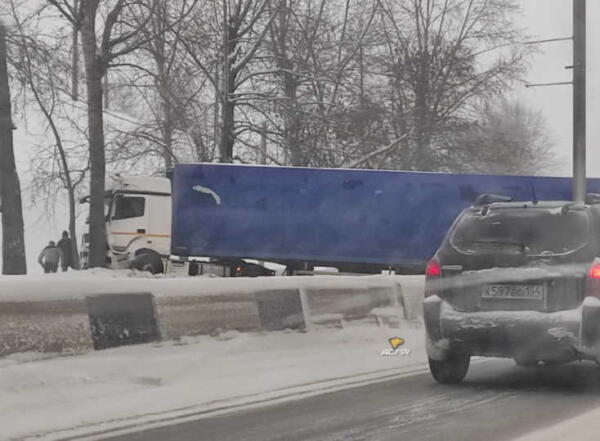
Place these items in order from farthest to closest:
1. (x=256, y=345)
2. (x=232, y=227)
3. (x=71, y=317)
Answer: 1. (x=232, y=227)
2. (x=256, y=345)
3. (x=71, y=317)

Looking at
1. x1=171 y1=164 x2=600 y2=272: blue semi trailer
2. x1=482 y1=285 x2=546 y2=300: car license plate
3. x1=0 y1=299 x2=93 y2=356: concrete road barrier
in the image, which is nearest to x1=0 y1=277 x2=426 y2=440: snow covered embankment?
x1=0 y1=299 x2=93 y2=356: concrete road barrier

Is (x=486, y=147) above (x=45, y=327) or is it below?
above

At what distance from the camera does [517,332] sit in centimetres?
717

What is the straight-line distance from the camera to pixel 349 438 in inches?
228

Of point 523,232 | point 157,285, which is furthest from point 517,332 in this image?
point 157,285

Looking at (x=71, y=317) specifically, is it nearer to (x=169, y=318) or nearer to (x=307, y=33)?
(x=169, y=318)

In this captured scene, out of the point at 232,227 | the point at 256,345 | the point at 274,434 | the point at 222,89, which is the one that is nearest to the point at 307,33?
the point at 222,89

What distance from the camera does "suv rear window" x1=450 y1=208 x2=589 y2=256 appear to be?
7.32m

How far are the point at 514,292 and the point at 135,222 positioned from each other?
16588 mm

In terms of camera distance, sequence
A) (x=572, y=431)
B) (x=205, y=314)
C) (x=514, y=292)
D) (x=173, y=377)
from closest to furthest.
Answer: (x=572, y=431), (x=514, y=292), (x=173, y=377), (x=205, y=314)

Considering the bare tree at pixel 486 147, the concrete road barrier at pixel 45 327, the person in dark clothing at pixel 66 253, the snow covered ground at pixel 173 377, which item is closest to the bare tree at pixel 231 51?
the person in dark clothing at pixel 66 253

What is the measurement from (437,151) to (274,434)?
84.1 ft

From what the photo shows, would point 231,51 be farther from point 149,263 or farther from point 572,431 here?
point 572,431

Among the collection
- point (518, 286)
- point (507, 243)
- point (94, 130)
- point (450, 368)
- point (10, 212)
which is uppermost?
point (94, 130)
